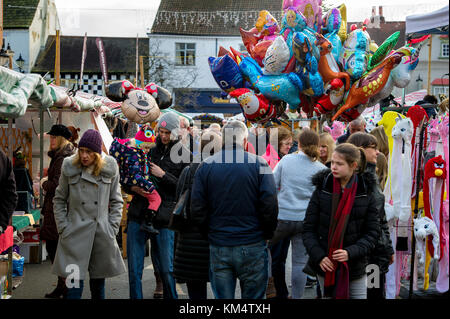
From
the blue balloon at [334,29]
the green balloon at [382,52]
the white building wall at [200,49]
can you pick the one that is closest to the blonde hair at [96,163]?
the blue balloon at [334,29]

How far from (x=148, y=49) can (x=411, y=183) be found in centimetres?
3034

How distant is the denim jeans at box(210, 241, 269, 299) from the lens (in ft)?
13.6

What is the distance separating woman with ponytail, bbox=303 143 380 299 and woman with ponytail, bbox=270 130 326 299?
1.23m

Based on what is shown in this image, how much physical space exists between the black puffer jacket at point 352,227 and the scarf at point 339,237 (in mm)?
42

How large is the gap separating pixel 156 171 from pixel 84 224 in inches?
35.1

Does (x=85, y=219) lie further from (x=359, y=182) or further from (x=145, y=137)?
(x=359, y=182)

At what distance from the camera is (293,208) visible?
5.43m

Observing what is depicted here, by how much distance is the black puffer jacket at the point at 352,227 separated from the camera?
4.06 m

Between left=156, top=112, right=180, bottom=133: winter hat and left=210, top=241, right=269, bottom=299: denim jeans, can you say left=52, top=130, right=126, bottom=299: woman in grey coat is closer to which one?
left=156, top=112, right=180, bottom=133: winter hat

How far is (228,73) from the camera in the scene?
983 cm

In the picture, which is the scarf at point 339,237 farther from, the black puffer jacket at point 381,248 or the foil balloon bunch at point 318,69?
the foil balloon bunch at point 318,69

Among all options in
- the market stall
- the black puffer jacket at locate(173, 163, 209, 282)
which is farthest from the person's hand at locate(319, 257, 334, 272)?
the market stall
